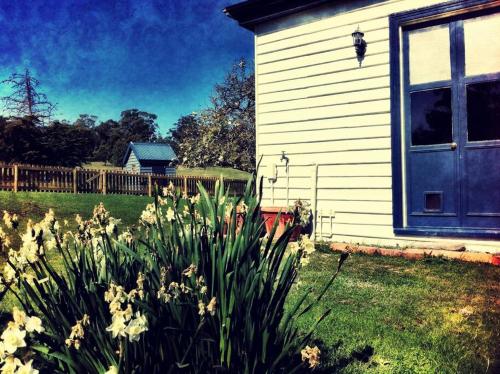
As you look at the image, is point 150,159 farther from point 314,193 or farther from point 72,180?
point 314,193

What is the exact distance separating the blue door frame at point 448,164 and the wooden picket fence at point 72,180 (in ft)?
34.3

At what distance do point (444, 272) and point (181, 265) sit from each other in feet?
12.0

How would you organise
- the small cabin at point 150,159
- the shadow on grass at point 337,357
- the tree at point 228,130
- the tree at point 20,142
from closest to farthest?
1. the shadow on grass at point 337,357
2. the tree at point 20,142
3. the tree at point 228,130
4. the small cabin at point 150,159

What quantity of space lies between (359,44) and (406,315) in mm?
4481

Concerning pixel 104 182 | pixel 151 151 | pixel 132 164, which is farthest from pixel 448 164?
pixel 132 164

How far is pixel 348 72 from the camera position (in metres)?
6.66

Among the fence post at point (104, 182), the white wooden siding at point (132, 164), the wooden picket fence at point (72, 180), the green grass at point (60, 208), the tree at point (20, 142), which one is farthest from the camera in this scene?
the white wooden siding at point (132, 164)

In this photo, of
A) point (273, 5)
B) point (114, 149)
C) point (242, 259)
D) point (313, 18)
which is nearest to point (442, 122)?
point (313, 18)

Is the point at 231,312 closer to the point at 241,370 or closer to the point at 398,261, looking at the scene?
the point at 241,370

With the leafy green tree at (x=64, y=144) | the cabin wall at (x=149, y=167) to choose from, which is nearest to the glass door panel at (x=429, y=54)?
the leafy green tree at (x=64, y=144)

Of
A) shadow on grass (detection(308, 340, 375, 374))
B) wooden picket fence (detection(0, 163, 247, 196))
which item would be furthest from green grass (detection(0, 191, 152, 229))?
shadow on grass (detection(308, 340, 375, 374))

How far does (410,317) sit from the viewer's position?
3207 mm

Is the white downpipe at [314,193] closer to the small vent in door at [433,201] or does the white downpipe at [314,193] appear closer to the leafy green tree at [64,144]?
the small vent in door at [433,201]

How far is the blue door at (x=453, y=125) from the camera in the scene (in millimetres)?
5496
